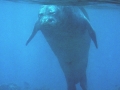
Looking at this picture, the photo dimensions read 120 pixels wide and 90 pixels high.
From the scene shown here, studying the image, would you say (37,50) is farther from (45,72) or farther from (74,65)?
(74,65)

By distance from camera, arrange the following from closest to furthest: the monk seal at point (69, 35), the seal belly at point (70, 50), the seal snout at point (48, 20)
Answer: the seal snout at point (48, 20), the monk seal at point (69, 35), the seal belly at point (70, 50)

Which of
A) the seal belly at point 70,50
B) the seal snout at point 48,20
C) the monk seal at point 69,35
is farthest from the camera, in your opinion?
the seal belly at point 70,50

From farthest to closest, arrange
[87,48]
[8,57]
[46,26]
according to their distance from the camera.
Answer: [8,57] → [87,48] → [46,26]

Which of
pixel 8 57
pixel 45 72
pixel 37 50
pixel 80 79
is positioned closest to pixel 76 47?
pixel 80 79

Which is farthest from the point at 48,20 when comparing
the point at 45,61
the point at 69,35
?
the point at 45,61

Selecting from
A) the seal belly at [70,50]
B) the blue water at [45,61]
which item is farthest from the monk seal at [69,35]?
the blue water at [45,61]

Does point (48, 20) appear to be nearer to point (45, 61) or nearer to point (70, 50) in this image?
point (70, 50)

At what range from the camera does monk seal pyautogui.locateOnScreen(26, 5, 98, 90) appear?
43.7 feet

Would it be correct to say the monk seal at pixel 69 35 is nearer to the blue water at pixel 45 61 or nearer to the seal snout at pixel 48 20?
the seal snout at pixel 48 20

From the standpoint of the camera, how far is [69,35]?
14.0m

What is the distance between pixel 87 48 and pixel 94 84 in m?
45.6

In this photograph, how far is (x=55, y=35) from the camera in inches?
545

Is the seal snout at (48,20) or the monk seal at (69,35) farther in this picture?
the monk seal at (69,35)

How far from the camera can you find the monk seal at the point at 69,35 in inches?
524
